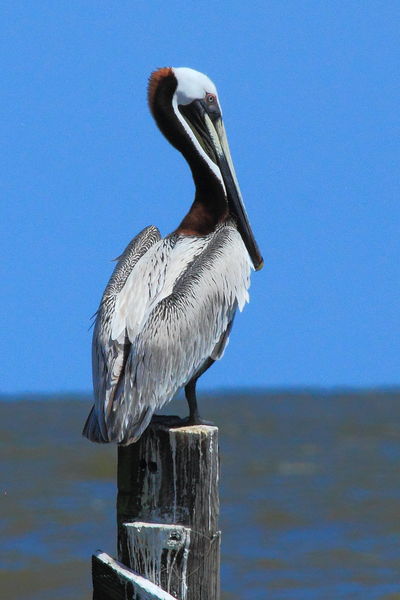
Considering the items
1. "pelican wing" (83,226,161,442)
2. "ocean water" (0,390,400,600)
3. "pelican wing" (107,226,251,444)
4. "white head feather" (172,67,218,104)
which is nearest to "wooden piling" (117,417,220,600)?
"pelican wing" (107,226,251,444)

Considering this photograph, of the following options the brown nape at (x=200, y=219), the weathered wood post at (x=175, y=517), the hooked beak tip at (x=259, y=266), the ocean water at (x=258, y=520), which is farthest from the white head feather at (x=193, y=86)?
the ocean water at (x=258, y=520)

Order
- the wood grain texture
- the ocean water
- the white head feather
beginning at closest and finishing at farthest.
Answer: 1. the wood grain texture
2. the white head feather
3. the ocean water

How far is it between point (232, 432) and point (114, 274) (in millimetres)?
29226

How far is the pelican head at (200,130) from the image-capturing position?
504 centimetres

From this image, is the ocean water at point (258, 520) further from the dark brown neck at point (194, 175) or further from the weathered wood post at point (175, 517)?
the weathered wood post at point (175, 517)

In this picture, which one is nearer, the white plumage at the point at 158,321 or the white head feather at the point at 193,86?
the white plumage at the point at 158,321

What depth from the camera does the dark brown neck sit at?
4.97 m

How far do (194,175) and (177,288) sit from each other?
65cm

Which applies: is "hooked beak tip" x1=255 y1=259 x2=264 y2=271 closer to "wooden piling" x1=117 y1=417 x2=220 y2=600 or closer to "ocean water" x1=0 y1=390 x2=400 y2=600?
"wooden piling" x1=117 y1=417 x2=220 y2=600

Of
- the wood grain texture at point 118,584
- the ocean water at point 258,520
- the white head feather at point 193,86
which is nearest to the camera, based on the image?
the wood grain texture at point 118,584

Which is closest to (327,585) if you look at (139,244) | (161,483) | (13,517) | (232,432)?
(13,517)

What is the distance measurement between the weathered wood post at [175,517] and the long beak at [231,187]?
1342 mm

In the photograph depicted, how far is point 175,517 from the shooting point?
12.5 ft

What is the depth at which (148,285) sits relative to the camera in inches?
181
